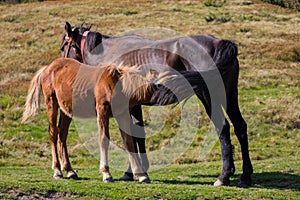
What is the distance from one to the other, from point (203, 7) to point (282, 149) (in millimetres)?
35388

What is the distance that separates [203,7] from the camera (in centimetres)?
5178

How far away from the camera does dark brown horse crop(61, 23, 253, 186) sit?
34.2 ft

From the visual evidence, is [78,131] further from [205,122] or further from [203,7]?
[203,7]

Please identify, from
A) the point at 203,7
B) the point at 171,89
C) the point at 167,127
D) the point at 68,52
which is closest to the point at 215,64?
the point at 171,89

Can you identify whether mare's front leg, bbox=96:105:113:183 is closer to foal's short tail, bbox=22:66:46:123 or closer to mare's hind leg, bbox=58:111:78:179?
mare's hind leg, bbox=58:111:78:179

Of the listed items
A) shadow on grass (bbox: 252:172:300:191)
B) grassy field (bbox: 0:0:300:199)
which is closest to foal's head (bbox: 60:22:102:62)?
grassy field (bbox: 0:0:300:199)

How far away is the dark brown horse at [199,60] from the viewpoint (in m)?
10.4

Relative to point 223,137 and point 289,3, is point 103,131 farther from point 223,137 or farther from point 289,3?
point 289,3

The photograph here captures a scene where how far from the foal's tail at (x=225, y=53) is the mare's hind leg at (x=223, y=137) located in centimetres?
64

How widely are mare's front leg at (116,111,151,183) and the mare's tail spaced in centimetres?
77

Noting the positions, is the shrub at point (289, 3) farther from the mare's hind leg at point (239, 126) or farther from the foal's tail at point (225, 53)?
the foal's tail at point (225, 53)

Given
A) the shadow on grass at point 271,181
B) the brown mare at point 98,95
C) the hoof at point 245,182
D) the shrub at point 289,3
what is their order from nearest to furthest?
the brown mare at point 98,95, the hoof at point 245,182, the shadow on grass at point 271,181, the shrub at point 289,3

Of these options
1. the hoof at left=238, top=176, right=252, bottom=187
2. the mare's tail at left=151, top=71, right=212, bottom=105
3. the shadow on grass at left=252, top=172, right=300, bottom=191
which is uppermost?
the mare's tail at left=151, top=71, right=212, bottom=105

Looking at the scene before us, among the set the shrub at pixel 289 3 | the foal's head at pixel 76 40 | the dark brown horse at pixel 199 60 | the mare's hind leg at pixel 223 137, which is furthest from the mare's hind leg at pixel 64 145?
the shrub at pixel 289 3
